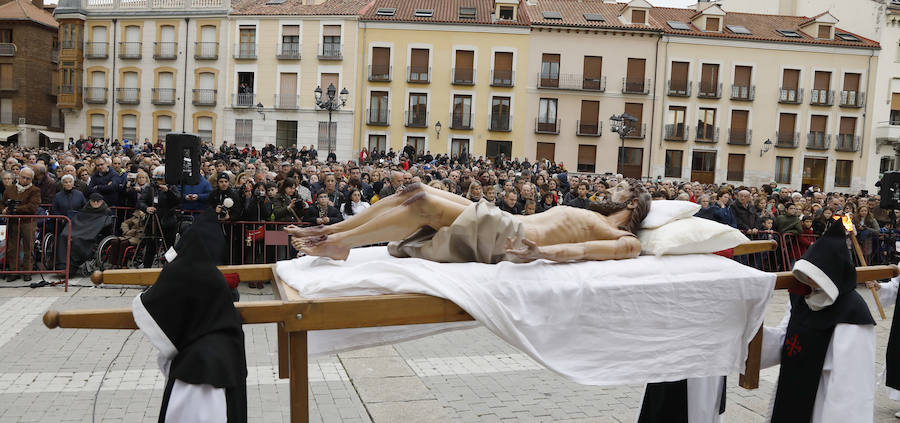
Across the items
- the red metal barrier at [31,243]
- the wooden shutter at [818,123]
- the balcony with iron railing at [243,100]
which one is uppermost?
the wooden shutter at [818,123]

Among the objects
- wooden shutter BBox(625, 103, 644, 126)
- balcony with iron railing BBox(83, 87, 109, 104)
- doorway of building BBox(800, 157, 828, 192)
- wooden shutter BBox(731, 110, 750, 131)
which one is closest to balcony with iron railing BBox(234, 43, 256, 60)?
balcony with iron railing BBox(83, 87, 109, 104)

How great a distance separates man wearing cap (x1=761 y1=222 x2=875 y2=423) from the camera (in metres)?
3.81

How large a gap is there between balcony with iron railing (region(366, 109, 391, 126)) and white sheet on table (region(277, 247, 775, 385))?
3347 cm

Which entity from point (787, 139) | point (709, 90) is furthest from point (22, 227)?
point (787, 139)

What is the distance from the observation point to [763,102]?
38.0 metres

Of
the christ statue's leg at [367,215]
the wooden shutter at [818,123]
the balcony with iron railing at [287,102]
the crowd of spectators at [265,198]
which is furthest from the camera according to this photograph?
the wooden shutter at [818,123]

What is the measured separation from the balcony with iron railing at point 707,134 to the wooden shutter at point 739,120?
117 cm

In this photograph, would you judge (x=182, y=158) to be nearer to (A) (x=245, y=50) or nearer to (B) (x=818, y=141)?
(A) (x=245, y=50)

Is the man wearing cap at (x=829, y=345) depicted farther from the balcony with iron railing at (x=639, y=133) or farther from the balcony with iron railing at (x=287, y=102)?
the balcony with iron railing at (x=287, y=102)

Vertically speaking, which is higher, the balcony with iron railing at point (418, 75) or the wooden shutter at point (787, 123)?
the balcony with iron railing at point (418, 75)

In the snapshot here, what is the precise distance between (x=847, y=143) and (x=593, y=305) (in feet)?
139

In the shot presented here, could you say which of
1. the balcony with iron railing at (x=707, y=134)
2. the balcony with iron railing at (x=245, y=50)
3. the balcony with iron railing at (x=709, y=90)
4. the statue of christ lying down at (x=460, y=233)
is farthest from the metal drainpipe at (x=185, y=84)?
the statue of christ lying down at (x=460, y=233)

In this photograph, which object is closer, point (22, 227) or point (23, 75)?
point (22, 227)

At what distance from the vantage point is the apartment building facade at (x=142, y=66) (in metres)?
37.2
